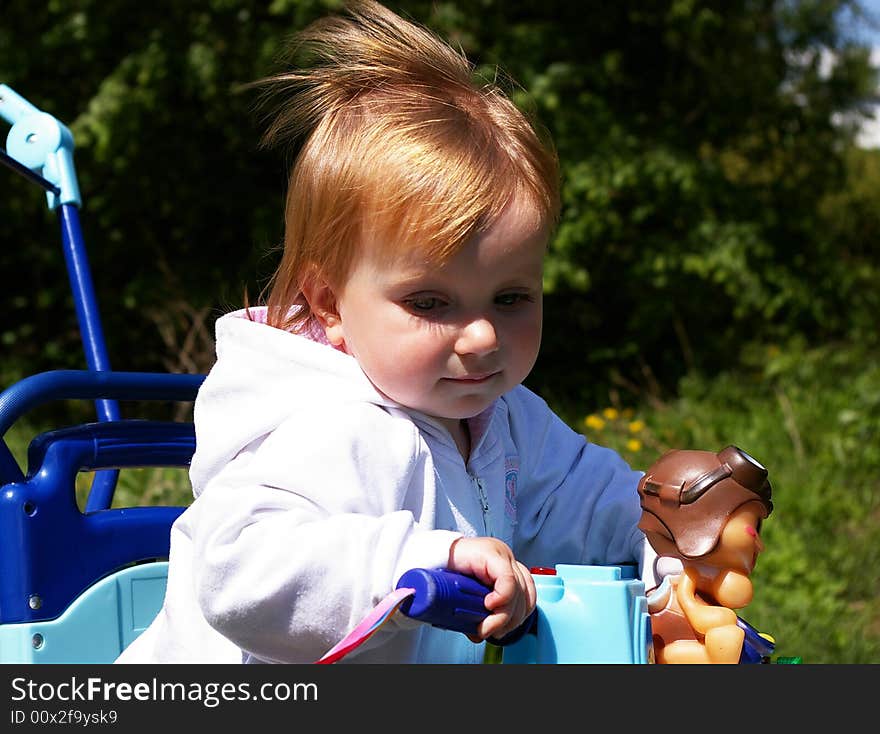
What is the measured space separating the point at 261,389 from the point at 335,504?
0.70 feet

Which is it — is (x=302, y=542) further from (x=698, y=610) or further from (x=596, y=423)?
(x=596, y=423)

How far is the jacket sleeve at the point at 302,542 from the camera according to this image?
1.36m

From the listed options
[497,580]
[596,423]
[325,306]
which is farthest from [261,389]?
[596,423]

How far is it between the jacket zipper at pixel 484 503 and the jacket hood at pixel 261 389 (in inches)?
7.8

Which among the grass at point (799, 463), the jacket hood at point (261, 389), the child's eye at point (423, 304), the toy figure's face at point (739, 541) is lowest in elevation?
the grass at point (799, 463)

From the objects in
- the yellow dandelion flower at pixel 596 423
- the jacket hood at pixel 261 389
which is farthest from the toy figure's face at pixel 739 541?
the yellow dandelion flower at pixel 596 423

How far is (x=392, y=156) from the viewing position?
1.55 meters

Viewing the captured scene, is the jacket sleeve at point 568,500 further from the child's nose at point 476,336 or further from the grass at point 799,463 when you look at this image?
the grass at point 799,463

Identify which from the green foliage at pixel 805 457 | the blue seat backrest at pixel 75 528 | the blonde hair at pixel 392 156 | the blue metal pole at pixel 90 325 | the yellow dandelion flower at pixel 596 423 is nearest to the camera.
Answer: the blonde hair at pixel 392 156

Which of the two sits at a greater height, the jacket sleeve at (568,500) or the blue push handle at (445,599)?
the blue push handle at (445,599)

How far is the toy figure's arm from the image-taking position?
1.37 m

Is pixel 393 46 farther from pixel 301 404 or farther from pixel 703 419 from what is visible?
pixel 703 419

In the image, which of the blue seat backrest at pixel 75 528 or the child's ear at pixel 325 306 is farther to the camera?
the blue seat backrest at pixel 75 528

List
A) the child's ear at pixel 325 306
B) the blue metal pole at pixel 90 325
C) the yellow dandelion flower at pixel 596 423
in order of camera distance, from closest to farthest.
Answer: the child's ear at pixel 325 306
the blue metal pole at pixel 90 325
the yellow dandelion flower at pixel 596 423
